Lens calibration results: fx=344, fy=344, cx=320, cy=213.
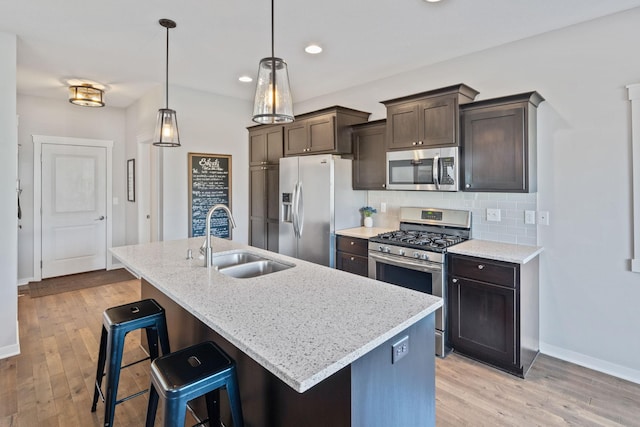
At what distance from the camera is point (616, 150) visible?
2600 mm

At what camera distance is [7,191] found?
288 centimetres

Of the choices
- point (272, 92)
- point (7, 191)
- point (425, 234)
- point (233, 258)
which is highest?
point (272, 92)

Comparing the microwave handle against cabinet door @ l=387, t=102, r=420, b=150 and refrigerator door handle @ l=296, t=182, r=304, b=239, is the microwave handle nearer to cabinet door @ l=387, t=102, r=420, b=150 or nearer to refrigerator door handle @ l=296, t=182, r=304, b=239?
cabinet door @ l=387, t=102, r=420, b=150

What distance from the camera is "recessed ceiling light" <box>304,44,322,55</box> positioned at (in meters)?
3.23

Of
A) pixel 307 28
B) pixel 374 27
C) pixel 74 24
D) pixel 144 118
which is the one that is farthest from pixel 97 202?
pixel 374 27

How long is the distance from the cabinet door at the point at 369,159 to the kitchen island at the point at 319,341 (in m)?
2.06

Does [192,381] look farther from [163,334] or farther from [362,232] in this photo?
[362,232]

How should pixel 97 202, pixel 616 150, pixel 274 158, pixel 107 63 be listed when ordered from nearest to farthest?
pixel 616 150 → pixel 107 63 → pixel 274 158 → pixel 97 202

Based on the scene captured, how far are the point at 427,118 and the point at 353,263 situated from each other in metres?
1.63

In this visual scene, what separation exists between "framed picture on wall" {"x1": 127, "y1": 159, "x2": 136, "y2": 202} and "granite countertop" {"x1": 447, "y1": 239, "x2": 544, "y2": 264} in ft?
15.9

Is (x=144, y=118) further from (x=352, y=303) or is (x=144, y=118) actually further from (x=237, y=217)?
(x=352, y=303)

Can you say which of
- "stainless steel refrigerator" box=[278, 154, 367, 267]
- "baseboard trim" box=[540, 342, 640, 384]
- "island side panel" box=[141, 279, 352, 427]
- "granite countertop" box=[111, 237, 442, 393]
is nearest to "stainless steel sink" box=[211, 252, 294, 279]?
"granite countertop" box=[111, 237, 442, 393]

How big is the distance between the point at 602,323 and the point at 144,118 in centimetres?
570

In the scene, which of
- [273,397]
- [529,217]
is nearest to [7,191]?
[273,397]
